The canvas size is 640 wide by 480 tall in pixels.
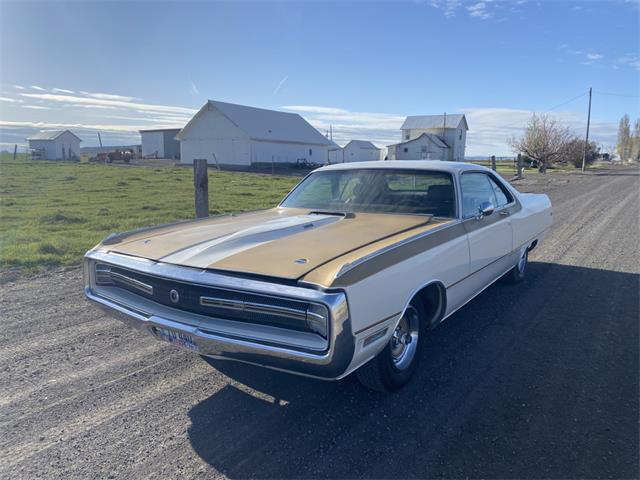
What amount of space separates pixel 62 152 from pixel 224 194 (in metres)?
53.9

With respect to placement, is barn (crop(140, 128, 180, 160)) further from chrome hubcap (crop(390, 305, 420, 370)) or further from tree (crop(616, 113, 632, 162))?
tree (crop(616, 113, 632, 162))

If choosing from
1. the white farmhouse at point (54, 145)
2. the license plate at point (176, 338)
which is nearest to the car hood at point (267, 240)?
the license plate at point (176, 338)

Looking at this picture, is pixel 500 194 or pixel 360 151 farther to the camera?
pixel 360 151

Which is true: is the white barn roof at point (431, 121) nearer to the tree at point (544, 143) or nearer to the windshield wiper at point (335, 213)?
the tree at point (544, 143)

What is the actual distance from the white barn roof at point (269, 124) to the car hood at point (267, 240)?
3626cm

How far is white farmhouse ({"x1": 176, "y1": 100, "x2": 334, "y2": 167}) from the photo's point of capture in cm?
3981

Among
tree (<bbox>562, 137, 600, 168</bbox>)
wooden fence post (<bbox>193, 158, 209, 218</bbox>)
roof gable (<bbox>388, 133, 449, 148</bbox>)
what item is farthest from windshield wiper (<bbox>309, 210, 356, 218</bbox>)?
roof gable (<bbox>388, 133, 449, 148</bbox>)

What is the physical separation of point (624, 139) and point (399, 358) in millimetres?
122662

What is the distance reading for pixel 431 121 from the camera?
68438 millimetres

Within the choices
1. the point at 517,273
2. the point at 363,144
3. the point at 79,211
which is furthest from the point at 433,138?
the point at 517,273

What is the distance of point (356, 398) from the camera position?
327 cm

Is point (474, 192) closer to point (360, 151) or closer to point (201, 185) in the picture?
point (201, 185)

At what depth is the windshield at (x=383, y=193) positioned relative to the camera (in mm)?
4332

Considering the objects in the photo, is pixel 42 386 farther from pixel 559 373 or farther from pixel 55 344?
pixel 559 373
